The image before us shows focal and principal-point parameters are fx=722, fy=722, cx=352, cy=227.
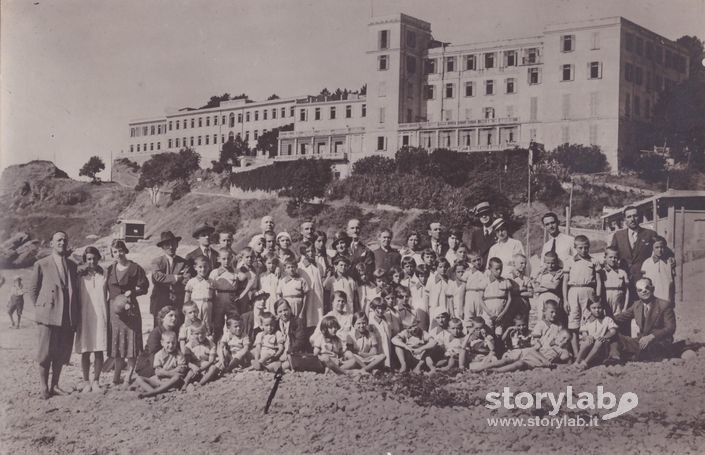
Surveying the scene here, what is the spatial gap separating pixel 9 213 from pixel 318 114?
405cm

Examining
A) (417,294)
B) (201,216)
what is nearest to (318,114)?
(201,216)

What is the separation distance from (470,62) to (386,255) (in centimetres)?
406

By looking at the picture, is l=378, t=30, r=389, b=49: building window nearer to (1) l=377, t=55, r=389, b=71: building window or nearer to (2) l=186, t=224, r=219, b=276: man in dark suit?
(1) l=377, t=55, r=389, b=71: building window

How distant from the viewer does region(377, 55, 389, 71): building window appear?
905cm

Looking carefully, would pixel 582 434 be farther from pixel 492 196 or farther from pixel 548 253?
pixel 492 196

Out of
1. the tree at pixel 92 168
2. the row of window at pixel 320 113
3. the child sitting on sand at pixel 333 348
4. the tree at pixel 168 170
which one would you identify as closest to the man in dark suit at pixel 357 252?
the child sitting on sand at pixel 333 348

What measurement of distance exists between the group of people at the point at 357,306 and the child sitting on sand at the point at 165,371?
0.04 feet

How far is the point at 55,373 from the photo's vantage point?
6.77 meters

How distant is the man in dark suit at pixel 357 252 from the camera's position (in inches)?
257

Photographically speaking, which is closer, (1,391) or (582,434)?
(582,434)

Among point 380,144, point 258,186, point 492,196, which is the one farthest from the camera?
point 380,144

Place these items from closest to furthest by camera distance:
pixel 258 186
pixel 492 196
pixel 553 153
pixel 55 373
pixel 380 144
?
pixel 55 373, pixel 492 196, pixel 553 153, pixel 258 186, pixel 380 144

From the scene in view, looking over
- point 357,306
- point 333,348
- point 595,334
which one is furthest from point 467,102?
point 333,348

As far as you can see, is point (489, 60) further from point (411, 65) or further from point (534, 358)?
point (534, 358)
